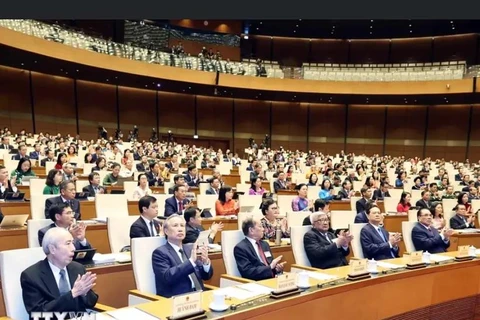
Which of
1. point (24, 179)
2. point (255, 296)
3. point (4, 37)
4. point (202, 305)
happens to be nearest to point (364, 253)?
point (255, 296)

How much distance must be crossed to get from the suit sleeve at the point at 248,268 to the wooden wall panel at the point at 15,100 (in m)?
15.7

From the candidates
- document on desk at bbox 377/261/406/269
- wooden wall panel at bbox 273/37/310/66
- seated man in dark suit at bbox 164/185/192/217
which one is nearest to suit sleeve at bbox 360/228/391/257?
document on desk at bbox 377/261/406/269

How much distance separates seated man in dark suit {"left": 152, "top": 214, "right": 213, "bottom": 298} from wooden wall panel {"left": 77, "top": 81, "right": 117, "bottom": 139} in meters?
17.0

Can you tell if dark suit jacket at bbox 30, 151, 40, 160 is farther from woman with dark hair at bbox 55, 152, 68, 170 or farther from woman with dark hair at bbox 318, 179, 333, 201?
woman with dark hair at bbox 318, 179, 333, 201

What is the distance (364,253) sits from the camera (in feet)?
14.8

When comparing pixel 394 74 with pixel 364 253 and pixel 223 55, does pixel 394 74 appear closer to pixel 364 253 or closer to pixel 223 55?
pixel 223 55

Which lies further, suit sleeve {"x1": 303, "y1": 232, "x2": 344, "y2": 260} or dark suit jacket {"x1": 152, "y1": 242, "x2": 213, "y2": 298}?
suit sleeve {"x1": 303, "y1": 232, "x2": 344, "y2": 260}

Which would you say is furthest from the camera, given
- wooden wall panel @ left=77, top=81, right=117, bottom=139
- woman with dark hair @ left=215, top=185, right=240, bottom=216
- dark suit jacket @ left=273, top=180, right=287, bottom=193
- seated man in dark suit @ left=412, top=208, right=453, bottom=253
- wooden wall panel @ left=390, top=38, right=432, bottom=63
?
wooden wall panel @ left=390, top=38, right=432, bottom=63

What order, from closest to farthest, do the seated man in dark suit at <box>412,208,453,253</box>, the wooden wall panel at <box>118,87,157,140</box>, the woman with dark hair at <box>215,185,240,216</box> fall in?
the seated man in dark suit at <box>412,208,453,253</box>, the woman with dark hair at <box>215,185,240,216</box>, the wooden wall panel at <box>118,87,157,140</box>

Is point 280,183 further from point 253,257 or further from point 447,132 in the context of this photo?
point 447,132

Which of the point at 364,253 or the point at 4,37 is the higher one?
the point at 4,37

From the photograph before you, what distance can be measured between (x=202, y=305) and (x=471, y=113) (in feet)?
70.5

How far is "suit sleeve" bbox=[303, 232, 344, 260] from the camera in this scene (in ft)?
13.3

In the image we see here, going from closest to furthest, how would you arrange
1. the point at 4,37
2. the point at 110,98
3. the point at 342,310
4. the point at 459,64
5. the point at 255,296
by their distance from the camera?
1. the point at 255,296
2. the point at 342,310
3. the point at 4,37
4. the point at 459,64
5. the point at 110,98
